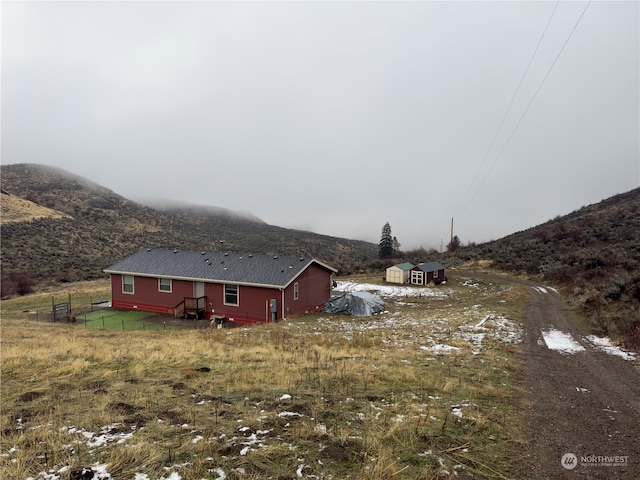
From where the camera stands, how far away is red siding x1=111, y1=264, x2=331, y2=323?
24.8 metres

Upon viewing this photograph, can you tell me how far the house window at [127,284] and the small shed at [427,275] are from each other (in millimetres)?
29259

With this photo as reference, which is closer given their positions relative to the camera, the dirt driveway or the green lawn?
the dirt driveway

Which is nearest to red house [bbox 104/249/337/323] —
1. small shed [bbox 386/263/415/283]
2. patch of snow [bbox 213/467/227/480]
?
small shed [bbox 386/263/415/283]

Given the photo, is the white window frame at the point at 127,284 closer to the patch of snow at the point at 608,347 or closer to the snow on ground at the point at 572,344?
the snow on ground at the point at 572,344

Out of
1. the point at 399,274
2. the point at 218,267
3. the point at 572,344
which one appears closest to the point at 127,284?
the point at 218,267

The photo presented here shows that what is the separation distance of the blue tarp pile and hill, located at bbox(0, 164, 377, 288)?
31523 millimetres

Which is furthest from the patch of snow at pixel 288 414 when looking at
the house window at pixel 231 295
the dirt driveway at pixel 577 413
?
the house window at pixel 231 295

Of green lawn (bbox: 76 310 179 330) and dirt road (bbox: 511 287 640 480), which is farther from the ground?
dirt road (bbox: 511 287 640 480)

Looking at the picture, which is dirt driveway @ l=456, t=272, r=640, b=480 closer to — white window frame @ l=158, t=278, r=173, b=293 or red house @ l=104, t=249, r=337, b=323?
red house @ l=104, t=249, r=337, b=323

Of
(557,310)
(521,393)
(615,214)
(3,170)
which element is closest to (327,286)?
(557,310)

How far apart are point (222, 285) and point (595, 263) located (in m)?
32.1

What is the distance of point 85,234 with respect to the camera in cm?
6806

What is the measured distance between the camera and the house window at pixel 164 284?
27750 millimetres

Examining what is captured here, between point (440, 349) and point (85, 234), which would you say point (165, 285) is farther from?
point (85, 234)
